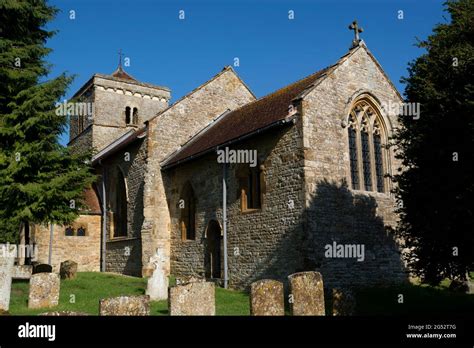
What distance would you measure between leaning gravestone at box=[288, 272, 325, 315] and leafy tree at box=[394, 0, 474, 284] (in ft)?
9.06

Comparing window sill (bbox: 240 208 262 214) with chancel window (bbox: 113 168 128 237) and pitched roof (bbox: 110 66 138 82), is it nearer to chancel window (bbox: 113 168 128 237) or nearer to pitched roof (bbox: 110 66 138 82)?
chancel window (bbox: 113 168 128 237)

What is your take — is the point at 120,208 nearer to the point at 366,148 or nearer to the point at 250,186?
the point at 250,186

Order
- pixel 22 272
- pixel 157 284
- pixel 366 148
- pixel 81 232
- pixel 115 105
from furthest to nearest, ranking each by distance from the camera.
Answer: pixel 115 105 < pixel 81 232 < pixel 22 272 < pixel 366 148 < pixel 157 284

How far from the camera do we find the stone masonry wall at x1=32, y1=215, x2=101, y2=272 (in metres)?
24.3

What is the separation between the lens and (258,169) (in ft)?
56.9

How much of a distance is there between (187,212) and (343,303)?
447 inches

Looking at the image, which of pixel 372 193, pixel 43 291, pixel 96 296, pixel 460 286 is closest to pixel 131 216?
pixel 96 296

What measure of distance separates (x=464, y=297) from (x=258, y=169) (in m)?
8.19

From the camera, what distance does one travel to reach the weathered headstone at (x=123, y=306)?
8.65 m

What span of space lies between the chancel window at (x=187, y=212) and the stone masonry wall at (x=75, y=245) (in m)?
7.34

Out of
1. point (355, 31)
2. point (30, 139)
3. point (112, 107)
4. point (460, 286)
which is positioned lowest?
point (460, 286)

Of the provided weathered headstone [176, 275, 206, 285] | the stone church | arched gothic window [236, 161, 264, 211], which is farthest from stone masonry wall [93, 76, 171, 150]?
arched gothic window [236, 161, 264, 211]

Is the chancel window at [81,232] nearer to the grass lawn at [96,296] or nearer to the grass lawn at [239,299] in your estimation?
the grass lawn at [96,296]

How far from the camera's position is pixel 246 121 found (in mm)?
19734
